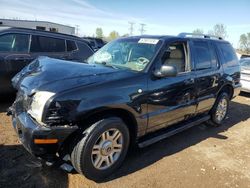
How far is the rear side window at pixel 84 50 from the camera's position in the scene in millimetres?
6848

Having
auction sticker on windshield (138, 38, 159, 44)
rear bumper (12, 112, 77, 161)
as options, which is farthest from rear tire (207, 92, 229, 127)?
rear bumper (12, 112, 77, 161)

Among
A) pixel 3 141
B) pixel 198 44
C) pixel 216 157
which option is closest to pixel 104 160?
pixel 3 141

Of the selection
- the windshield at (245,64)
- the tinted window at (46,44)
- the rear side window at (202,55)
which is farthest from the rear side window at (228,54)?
the windshield at (245,64)

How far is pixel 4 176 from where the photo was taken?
321cm

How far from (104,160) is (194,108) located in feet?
7.30

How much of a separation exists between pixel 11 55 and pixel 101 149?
3567mm

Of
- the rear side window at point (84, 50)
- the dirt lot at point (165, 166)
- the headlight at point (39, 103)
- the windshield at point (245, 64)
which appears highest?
the rear side window at point (84, 50)

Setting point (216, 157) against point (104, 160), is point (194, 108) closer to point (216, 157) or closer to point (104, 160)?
point (216, 157)

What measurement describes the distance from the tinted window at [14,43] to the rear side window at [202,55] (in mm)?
3729

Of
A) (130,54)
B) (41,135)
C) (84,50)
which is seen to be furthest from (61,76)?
(84,50)

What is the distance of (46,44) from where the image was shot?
628 centimetres

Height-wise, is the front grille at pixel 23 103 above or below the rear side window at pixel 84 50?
below

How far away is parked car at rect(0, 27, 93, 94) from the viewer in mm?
A: 5602

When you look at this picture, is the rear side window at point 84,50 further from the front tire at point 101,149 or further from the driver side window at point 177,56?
the front tire at point 101,149
